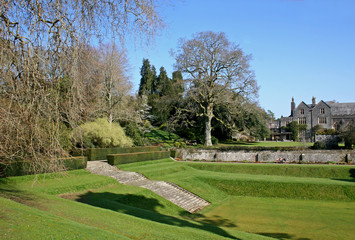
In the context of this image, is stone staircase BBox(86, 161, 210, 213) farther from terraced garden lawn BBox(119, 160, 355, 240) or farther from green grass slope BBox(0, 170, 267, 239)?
green grass slope BBox(0, 170, 267, 239)

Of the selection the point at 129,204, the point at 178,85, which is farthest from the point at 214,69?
the point at 129,204

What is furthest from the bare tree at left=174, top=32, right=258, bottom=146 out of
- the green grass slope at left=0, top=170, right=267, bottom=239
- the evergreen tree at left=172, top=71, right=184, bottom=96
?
the green grass slope at left=0, top=170, right=267, bottom=239

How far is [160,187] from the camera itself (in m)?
18.0

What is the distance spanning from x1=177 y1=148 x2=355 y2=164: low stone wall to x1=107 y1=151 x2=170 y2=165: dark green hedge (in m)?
4.57

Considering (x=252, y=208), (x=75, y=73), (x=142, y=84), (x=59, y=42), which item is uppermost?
(x=142, y=84)

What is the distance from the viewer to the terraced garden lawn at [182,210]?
23.4ft

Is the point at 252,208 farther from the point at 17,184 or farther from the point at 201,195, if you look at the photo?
the point at 17,184

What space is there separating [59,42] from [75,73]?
66 cm

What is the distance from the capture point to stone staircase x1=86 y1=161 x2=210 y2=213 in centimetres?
1654

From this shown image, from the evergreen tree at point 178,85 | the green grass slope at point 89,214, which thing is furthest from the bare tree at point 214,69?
the green grass slope at point 89,214

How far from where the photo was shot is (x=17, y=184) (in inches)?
576

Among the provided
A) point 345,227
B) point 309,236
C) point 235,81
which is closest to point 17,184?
point 309,236

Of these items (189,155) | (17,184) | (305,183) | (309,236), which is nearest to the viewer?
(309,236)

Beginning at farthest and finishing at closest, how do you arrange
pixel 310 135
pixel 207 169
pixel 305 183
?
pixel 310 135, pixel 207 169, pixel 305 183
